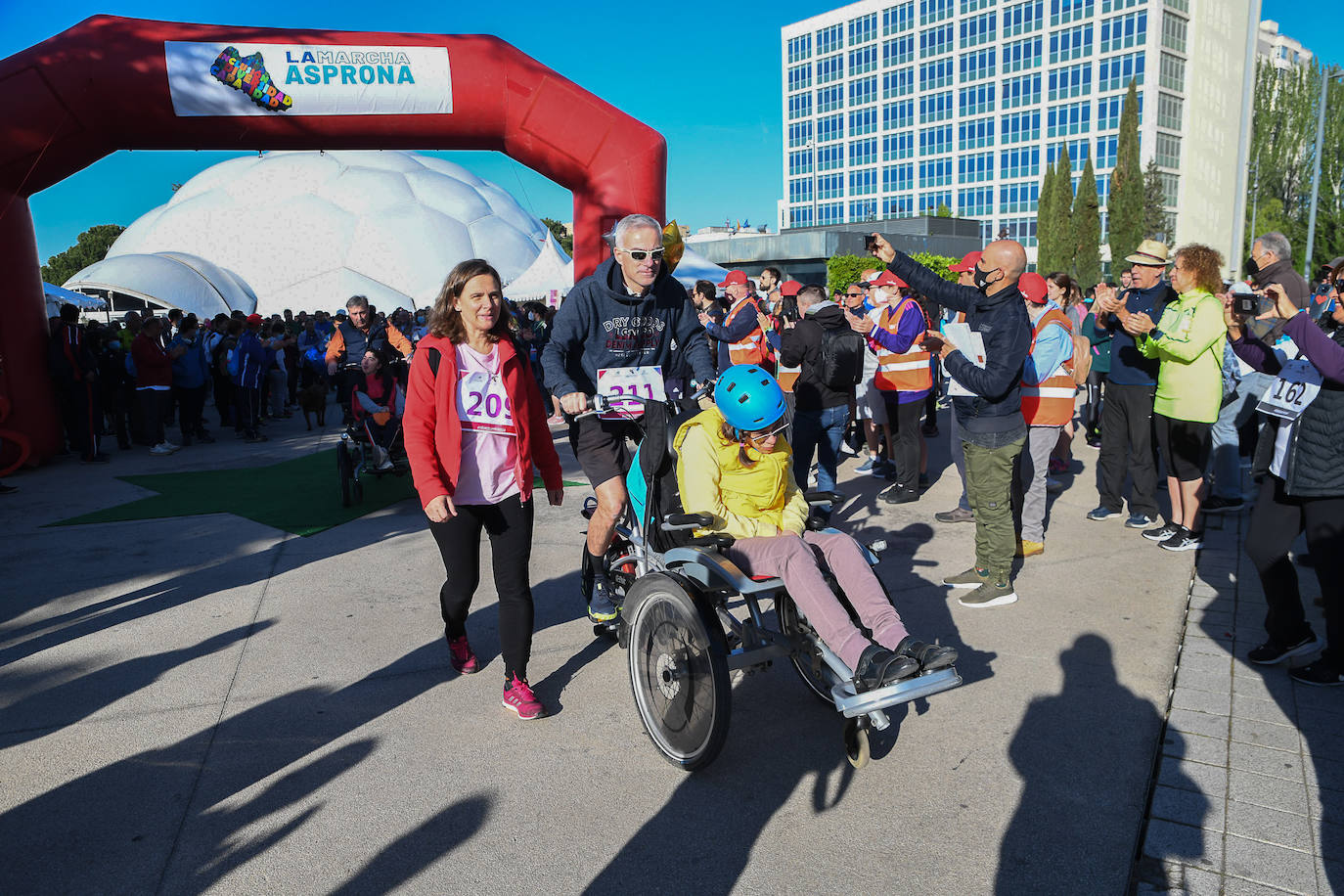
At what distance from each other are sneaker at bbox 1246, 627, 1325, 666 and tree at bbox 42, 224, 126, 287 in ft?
266

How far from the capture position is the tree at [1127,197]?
54.1 metres

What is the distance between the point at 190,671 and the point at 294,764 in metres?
1.36

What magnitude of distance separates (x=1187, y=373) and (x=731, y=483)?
3896 mm

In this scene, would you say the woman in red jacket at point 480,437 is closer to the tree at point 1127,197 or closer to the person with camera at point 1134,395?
the person with camera at point 1134,395

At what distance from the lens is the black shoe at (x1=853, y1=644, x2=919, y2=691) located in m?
2.98

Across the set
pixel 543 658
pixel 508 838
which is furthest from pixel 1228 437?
pixel 508 838

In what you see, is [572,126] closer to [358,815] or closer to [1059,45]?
[358,815]

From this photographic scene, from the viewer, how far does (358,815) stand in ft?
10.5

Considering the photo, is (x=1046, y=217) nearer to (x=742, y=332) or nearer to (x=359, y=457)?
(x=742, y=332)

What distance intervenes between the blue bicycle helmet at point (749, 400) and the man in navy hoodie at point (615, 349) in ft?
2.40

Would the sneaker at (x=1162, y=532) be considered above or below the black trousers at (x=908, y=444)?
below

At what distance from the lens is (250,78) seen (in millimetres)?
9500

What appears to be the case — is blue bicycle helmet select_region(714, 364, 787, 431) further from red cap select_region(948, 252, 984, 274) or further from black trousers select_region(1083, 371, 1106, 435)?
black trousers select_region(1083, 371, 1106, 435)

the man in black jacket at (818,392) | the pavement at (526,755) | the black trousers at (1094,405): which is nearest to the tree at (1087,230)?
the black trousers at (1094,405)
